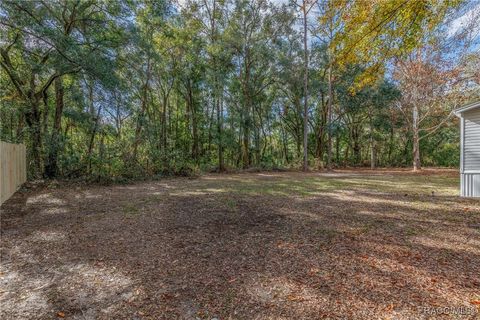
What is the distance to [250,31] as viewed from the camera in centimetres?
1388

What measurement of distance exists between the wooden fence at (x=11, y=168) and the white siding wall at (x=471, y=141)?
1093 cm

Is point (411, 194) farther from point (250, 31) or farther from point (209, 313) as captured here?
point (250, 31)

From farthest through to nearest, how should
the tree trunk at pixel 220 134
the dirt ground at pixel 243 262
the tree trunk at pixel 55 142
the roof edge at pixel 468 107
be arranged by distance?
the tree trunk at pixel 220 134
the tree trunk at pixel 55 142
the roof edge at pixel 468 107
the dirt ground at pixel 243 262

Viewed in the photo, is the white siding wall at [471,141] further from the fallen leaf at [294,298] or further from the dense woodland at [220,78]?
the fallen leaf at [294,298]

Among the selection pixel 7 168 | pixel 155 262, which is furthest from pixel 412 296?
pixel 7 168

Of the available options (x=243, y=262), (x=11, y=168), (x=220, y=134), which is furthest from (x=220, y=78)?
(x=243, y=262)

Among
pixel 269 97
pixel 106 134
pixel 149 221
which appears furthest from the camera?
pixel 269 97

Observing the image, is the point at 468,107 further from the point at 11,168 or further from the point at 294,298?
the point at 11,168

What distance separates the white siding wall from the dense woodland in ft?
7.24

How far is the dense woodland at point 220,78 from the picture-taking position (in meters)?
5.74

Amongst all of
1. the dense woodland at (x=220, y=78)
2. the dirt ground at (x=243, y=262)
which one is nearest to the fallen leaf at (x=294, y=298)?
the dirt ground at (x=243, y=262)

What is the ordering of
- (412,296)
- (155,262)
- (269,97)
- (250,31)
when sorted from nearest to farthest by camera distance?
(412,296)
(155,262)
(250,31)
(269,97)

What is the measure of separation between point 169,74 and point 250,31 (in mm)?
5306

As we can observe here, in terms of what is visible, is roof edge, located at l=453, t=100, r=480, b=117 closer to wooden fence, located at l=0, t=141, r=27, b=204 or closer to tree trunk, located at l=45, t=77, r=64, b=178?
wooden fence, located at l=0, t=141, r=27, b=204
